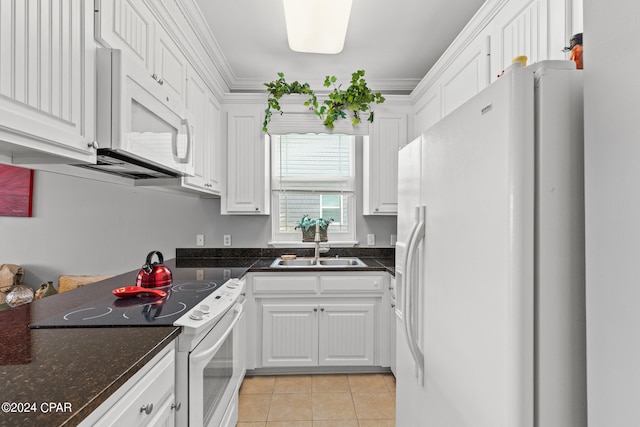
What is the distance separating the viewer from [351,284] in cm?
259

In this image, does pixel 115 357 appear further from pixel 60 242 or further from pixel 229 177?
pixel 229 177

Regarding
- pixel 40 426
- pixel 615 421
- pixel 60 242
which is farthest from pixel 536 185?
pixel 60 242

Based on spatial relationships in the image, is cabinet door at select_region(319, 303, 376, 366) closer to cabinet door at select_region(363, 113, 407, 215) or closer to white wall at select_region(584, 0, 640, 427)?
cabinet door at select_region(363, 113, 407, 215)

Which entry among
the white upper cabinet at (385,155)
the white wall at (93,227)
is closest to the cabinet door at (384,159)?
the white upper cabinet at (385,155)

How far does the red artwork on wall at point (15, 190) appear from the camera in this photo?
69.7 inches

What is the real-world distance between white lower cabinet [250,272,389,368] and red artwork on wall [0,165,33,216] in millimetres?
1452

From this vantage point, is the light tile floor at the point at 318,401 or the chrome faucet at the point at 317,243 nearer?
the light tile floor at the point at 318,401

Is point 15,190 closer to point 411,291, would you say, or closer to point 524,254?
point 411,291

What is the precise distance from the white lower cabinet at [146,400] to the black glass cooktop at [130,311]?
0.17 meters

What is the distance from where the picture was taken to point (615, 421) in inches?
23.2

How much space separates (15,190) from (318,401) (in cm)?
220

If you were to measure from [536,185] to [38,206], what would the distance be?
2.54m

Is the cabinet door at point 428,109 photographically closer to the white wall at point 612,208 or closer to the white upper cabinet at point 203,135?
the white upper cabinet at point 203,135

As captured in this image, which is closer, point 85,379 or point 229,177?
point 85,379
